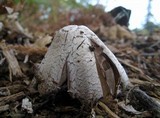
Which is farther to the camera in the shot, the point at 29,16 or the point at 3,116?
the point at 29,16

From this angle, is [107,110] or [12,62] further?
[12,62]

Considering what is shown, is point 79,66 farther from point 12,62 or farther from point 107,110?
point 12,62

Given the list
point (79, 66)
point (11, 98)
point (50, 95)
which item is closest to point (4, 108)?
point (11, 98)

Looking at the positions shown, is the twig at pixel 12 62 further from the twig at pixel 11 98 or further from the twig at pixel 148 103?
the twig at pixel 148 103

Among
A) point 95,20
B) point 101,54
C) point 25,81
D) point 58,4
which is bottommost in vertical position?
point 25,81

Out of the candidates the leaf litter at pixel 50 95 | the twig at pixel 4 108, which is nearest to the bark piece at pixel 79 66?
the leaf litter at pixel 50 95

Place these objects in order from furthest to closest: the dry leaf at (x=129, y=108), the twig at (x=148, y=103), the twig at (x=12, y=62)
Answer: the twig at (x=12, y=62) < the dry leaf at (x=129, y=108) < the twig at (x=148, y=103)

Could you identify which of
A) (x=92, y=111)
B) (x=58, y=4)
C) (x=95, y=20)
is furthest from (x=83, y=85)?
(x=58, y=4)

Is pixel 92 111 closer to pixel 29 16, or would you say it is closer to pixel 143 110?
pixel 143 110
